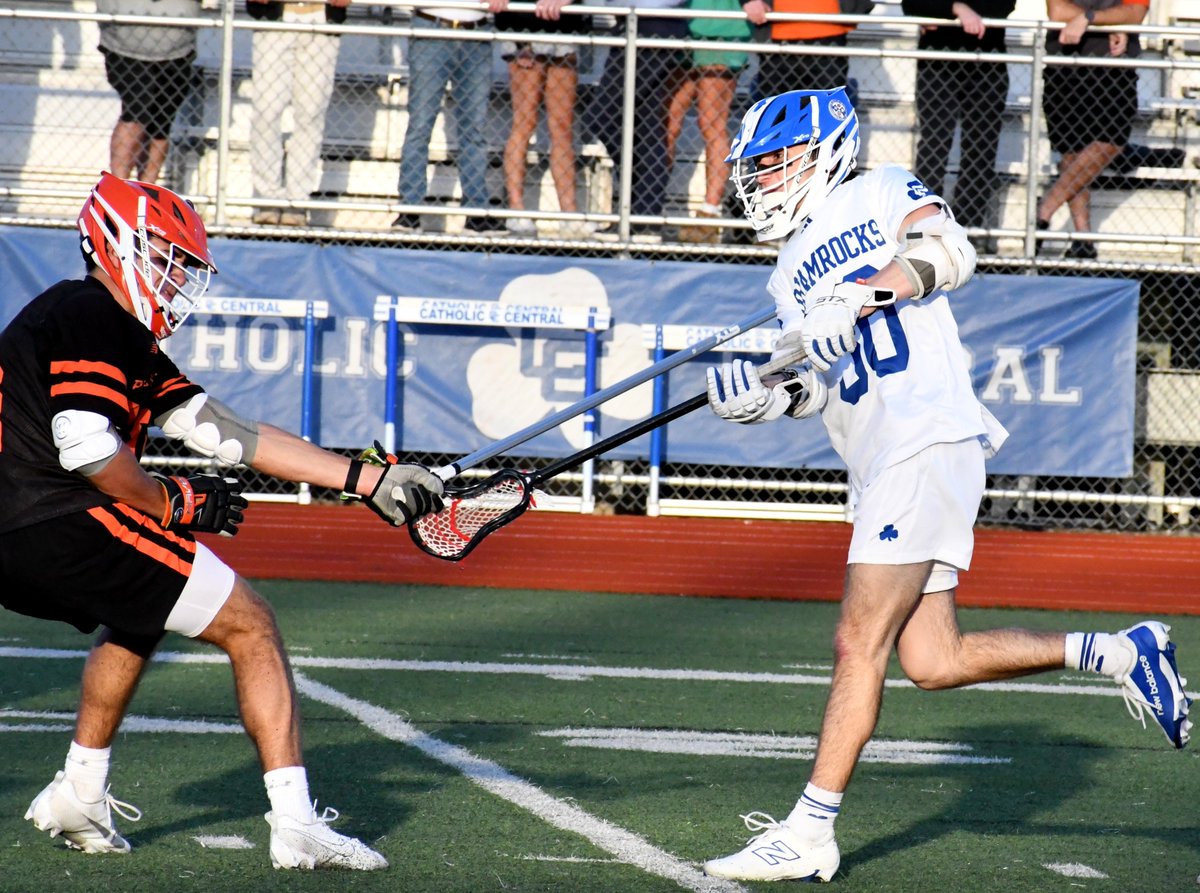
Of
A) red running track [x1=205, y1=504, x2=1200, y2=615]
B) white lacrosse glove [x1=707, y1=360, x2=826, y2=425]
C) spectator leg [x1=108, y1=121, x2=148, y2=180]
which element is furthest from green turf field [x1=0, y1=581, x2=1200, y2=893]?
spectator leg [x1=108, y1=121, x2=148, y2=180]

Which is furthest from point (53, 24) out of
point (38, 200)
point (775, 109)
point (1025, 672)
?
point (1025, 672)

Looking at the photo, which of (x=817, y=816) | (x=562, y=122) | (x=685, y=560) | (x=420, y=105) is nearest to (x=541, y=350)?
(x=562, y=122)

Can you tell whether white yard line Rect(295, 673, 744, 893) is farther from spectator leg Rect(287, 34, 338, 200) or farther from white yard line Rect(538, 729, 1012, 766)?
spectator leg Rect(287, 34, 338, 200)

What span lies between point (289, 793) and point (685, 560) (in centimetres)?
648

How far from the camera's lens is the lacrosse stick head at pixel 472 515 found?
5.14 meters

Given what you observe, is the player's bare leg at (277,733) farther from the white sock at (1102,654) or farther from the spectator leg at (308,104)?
the spectator leg at (308,104)

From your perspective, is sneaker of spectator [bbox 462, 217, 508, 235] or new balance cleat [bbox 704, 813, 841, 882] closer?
new balance cleat [bbox 704, 813, 841, 882]

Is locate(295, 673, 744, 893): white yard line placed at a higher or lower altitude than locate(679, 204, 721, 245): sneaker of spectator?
lower

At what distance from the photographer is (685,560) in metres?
10.7

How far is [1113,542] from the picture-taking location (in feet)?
36.7

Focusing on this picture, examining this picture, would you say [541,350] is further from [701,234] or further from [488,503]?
[488,503]

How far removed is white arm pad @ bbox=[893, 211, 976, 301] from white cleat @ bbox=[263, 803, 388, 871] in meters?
2.12

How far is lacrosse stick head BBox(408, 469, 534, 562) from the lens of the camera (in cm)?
514

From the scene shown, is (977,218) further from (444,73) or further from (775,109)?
(775,109)
